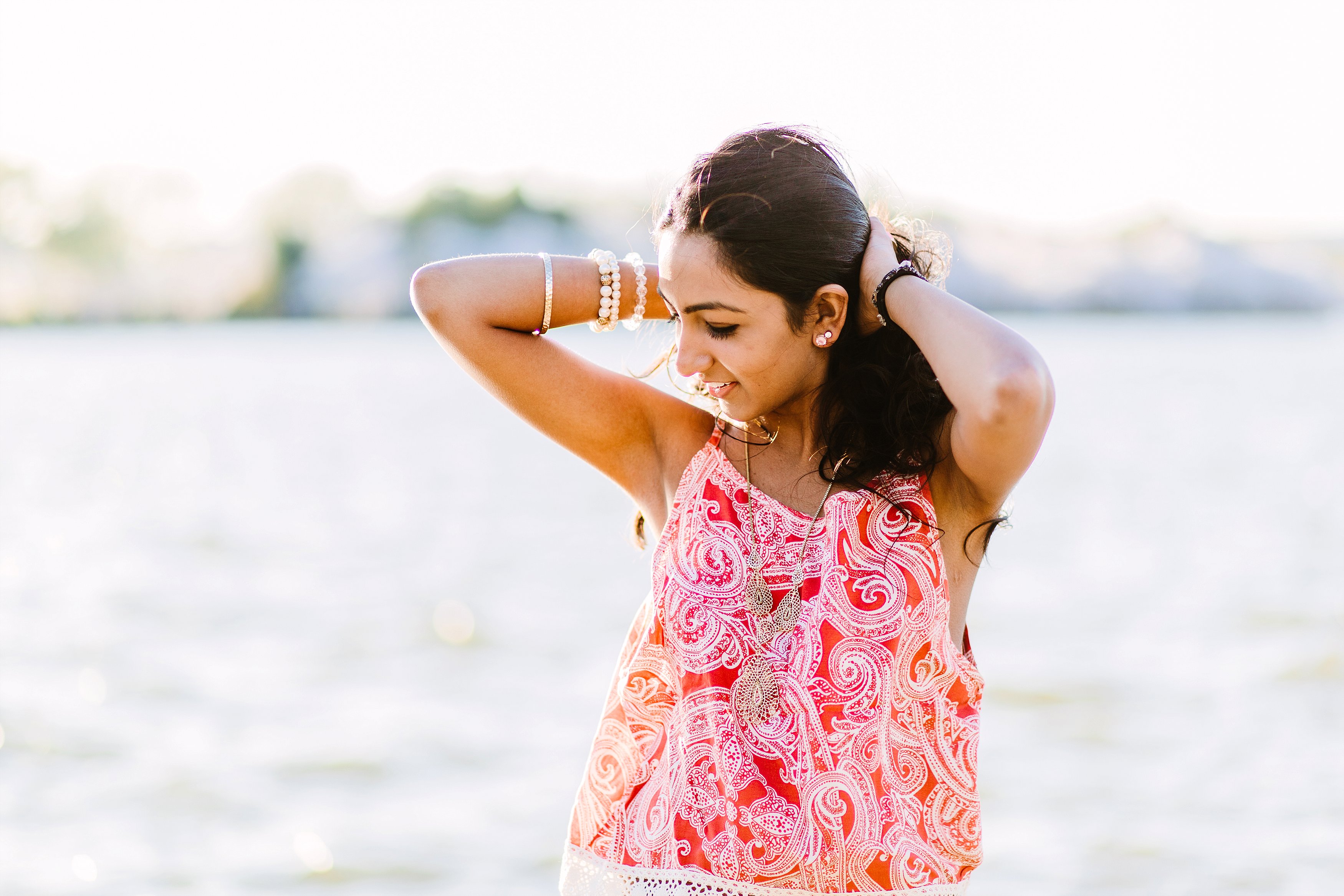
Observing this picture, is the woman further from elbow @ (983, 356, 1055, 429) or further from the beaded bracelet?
the beaded bracelet

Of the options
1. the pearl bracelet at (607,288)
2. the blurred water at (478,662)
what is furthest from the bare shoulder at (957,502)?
the blurred water at (478,662)

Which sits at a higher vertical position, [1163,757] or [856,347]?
[856,347]

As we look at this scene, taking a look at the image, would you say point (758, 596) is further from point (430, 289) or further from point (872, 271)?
point (430, 289)

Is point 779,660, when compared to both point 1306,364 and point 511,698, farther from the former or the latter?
point 1306,364

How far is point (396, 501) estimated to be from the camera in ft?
45.6

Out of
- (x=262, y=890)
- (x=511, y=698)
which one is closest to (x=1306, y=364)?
(x=511, y=698)

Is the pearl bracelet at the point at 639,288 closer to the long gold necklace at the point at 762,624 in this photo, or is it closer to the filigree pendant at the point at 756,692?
the long gold necklace at the point at 762,624

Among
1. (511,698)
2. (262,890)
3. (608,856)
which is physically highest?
(608,856)

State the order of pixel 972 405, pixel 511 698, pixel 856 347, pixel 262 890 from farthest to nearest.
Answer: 1. pixel 511 698
2. pixel 262 890
3. pixel 856 347
4. pixel 972 405

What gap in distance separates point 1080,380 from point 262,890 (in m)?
23.1

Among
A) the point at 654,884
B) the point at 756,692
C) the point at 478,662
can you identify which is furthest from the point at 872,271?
the point at 478,662

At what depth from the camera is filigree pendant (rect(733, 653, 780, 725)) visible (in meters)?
1.81

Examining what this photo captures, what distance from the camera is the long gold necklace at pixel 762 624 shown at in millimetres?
1813

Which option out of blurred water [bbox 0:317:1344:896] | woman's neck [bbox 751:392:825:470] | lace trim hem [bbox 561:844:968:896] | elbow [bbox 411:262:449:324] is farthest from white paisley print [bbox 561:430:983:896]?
blurred water [bbox 0:317:1344:896]
